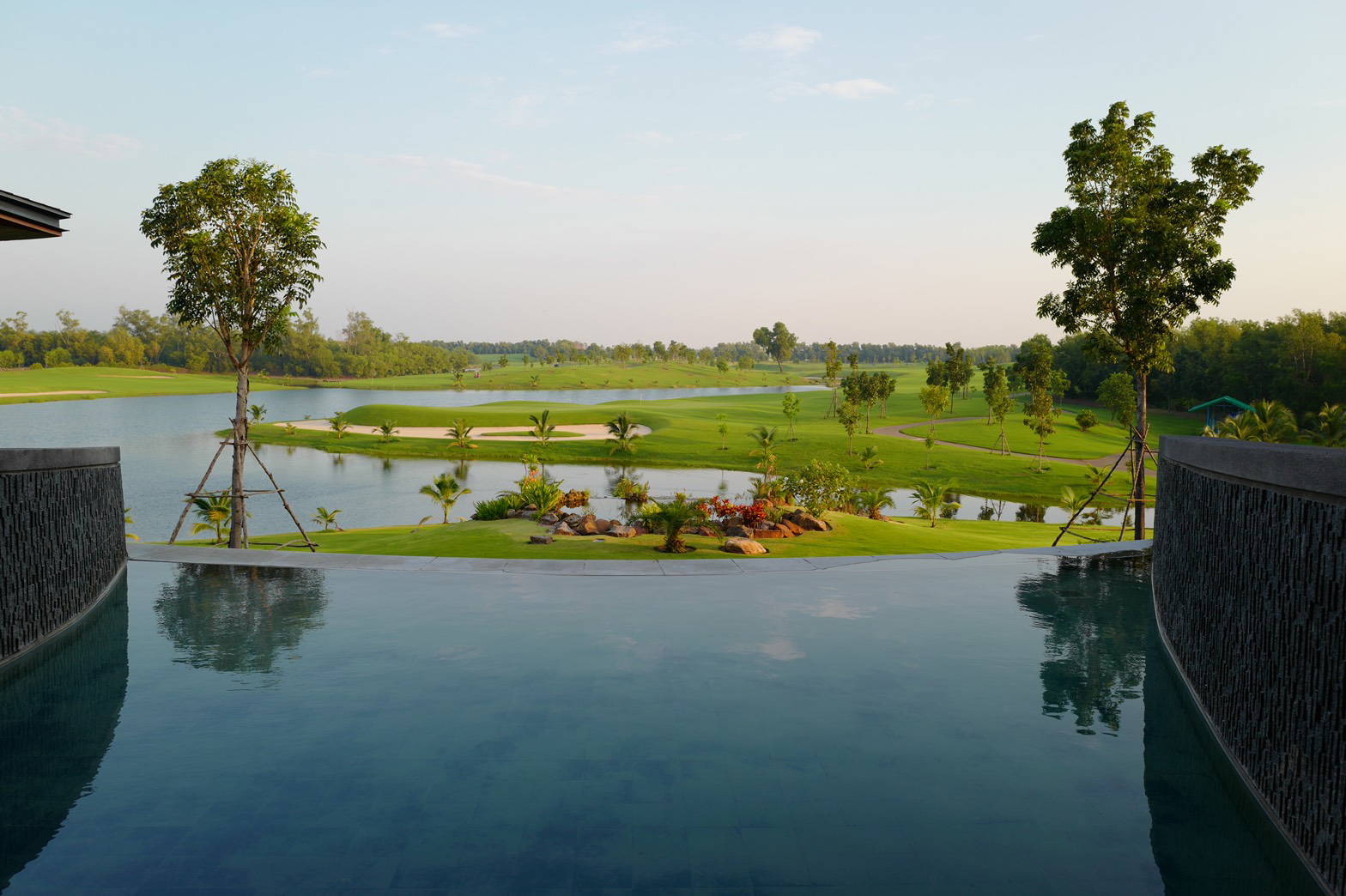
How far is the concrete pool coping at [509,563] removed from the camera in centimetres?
1319

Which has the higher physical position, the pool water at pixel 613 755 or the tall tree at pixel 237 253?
the tall tree at pixel 237 253

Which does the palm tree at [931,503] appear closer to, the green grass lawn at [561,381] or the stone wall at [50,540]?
the stone wall at [50,540]

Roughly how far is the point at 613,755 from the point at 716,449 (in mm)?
59286

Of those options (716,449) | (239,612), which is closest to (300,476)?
(716,449)

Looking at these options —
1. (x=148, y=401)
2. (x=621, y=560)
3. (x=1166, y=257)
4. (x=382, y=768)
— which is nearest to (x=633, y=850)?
(x=382, y=768)

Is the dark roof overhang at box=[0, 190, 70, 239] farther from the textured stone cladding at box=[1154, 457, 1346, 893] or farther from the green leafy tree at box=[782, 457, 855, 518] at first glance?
the green leafy tree at box=[782, 457, 855, 518]

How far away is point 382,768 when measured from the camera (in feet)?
19.6

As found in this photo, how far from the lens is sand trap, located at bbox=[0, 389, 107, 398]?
409 feet

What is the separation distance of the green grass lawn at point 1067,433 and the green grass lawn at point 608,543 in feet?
150

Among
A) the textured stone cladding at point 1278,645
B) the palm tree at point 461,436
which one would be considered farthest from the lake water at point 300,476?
the textured stone cladding at point 1278,645

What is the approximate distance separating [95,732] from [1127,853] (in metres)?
7.44

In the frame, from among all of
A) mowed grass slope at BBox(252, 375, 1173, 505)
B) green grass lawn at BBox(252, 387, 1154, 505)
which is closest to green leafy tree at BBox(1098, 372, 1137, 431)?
mowed grass slope at BBox(252, 375, 1173, 505)

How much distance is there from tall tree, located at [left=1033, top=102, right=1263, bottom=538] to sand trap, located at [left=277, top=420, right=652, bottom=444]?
48.3m

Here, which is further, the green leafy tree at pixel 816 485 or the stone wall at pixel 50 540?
the green leafy tree at pixel 816 485
